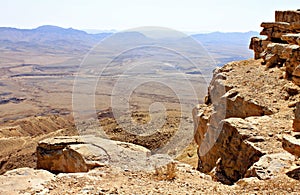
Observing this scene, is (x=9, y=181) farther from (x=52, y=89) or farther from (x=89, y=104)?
(x=52, y=89)

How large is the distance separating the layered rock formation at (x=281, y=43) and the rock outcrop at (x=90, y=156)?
6.46 meters

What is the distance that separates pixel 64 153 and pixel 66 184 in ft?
17.2

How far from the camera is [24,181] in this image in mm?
8836

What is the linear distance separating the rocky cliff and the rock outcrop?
204cm

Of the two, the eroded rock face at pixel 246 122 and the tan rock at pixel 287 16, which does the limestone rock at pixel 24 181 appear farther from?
the tan rock at pixel 287 16

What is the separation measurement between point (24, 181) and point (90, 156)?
261cm

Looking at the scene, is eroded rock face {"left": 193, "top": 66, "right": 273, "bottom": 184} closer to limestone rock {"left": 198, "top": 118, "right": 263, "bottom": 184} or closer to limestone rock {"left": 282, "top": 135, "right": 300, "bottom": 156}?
limestone rock {"left": 198, "top": 118, "right": 263, "bottom": 184}

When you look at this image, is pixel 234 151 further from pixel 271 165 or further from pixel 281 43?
pixel 281 43

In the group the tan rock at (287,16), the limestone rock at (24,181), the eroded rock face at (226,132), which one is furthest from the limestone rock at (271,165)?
the tan rock at (287,16)

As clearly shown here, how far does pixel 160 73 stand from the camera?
102125mm

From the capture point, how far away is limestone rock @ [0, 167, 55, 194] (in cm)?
801

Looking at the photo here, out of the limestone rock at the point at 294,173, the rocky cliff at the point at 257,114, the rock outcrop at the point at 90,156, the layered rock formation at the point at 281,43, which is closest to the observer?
the limestone rock at the point at 294,173

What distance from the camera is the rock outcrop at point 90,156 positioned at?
10125 millimetres

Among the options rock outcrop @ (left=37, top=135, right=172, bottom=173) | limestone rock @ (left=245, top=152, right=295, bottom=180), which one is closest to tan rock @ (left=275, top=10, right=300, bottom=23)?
rock outcrop @ (left=37, top=135, right=172, bottom=173)
